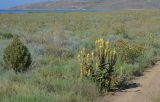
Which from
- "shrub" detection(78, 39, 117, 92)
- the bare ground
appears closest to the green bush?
"shrub" detection(78, 39, 117, 92)

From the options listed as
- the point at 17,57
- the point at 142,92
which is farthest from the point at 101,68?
the point at 17,57

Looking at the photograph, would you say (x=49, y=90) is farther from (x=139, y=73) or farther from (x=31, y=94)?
(x=139, y=73)

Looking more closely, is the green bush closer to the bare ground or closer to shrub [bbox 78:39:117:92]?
shrub [bbox 78:39:117:92]

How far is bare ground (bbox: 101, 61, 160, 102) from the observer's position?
914 centimetres

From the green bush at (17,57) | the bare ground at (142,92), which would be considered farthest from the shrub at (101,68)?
the green bush at (17,57)

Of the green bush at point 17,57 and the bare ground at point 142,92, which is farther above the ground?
the green bush at point 17,57

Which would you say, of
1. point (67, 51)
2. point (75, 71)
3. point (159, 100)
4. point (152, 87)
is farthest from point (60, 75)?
point (67, 51)

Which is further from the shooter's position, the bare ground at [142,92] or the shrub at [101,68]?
the shrub at [101,68]

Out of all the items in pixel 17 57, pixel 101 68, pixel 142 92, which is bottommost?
pixel 142 92

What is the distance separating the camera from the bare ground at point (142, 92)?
9141mm

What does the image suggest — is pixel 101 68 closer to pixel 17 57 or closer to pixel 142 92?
pixel 142 92

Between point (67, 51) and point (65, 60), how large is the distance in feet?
5.93

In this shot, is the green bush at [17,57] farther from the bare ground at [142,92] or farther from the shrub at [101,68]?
the bare ground at [142,92]

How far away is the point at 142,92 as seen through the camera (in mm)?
9797
